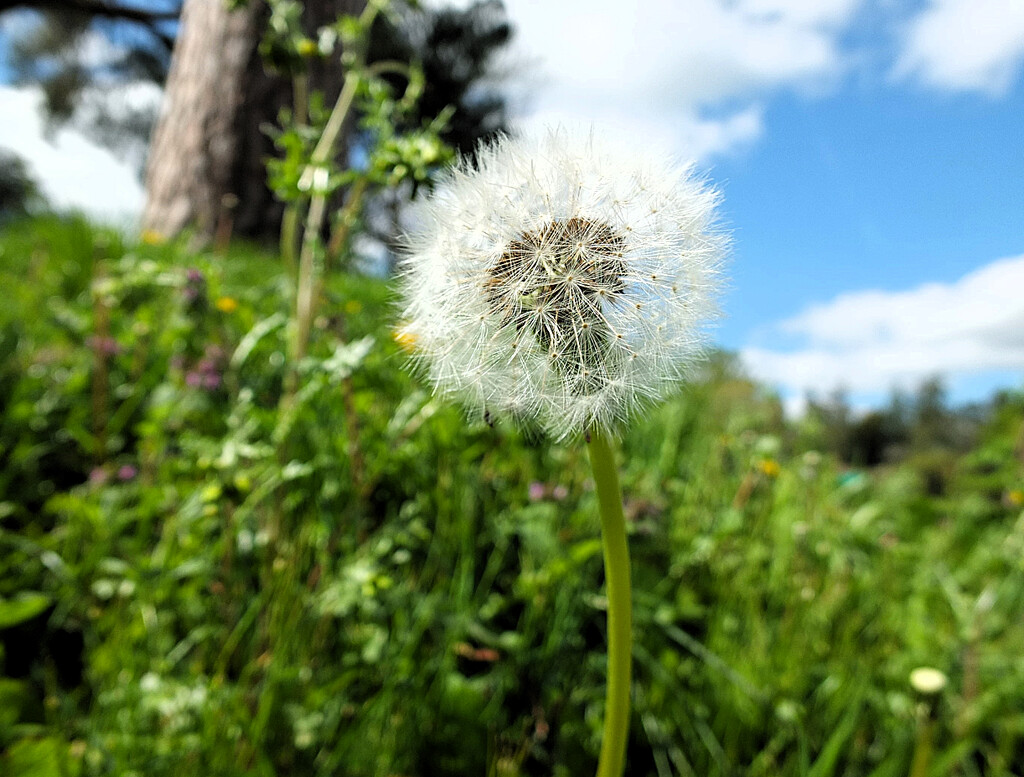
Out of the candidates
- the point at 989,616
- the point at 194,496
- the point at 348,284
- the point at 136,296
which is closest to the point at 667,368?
the point at 194,496

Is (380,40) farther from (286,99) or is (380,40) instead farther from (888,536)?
(888,536)

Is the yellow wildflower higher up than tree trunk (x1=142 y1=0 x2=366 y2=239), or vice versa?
tree trunk (x1=142 y1=0 x2=366 y2=239)

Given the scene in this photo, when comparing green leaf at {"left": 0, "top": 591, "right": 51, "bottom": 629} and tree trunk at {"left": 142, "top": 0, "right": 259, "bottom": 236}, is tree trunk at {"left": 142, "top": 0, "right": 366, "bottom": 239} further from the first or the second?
green leaf at {"left": 0, "top": 591, "right": 51, "bottom": 629}

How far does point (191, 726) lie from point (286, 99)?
389 centimetres

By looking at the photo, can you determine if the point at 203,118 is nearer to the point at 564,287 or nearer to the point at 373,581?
the point at 373,581

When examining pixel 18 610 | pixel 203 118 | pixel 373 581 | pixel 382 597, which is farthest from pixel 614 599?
pixel 203 118

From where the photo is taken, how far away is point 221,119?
13.7 feet

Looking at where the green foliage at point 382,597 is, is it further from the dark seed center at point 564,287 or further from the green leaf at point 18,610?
the dark seed center at point 564,287

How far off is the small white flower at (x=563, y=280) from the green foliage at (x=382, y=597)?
A: 17 cm

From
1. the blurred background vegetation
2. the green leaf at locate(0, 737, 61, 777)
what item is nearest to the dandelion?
the blurred background vegetation

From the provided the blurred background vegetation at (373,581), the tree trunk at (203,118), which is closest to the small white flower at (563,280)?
the blurred background vegetation at (373,581)

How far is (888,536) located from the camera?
2.43 meters

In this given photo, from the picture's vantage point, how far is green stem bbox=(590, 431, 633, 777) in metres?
0.62

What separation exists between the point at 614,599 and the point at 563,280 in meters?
0.31
